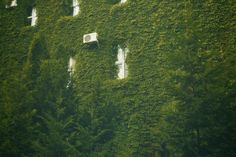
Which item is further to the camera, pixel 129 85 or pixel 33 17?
pixel 33 17

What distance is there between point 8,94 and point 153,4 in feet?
24.9

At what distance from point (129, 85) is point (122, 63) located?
4.37ft

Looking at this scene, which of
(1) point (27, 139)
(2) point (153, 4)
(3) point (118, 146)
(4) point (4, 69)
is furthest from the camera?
(4) point (4, 69)

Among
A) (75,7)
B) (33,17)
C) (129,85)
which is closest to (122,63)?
(129,85)

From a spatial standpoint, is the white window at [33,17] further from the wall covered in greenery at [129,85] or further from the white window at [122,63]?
the white window at [122,63]

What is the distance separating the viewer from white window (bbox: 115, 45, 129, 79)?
1446 centimetres

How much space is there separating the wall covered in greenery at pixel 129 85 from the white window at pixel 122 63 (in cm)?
29

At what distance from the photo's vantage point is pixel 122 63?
577 inches

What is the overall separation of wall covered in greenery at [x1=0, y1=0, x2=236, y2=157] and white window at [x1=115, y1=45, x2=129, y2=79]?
0.29 metres

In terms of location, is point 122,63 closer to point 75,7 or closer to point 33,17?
point 75,7

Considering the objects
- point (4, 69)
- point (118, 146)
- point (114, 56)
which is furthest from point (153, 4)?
point (4, 69)

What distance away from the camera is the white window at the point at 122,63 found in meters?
14.5

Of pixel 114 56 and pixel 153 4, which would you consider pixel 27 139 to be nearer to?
pixel 114 56

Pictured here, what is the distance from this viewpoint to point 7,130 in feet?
40.4
